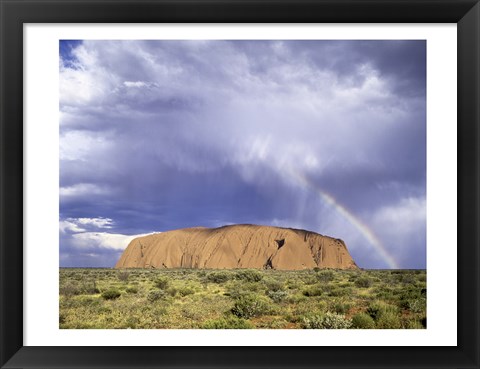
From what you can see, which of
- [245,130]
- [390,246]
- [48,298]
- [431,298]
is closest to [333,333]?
[431,298]

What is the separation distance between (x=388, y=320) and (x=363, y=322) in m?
0.28

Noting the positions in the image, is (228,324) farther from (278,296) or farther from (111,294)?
(111,294)

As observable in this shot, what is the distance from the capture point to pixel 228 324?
457cm

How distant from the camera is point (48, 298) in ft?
7.42

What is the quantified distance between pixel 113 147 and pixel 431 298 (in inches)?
234

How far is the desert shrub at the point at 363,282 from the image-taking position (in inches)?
292

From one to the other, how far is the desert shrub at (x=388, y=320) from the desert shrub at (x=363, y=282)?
2911mm

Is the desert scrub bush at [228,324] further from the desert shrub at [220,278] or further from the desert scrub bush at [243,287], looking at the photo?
the desert shrub at [220,278]

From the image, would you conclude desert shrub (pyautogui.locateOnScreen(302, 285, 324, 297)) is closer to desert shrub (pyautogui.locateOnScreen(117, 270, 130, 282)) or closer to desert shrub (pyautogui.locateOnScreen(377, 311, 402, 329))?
desert shrub (pyautogui.locateOnScreen(377, 311, 402, 329))

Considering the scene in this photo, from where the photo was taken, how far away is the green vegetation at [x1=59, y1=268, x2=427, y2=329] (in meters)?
4.45

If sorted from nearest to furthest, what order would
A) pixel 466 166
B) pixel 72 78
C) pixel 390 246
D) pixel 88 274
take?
1. pixel 466 166
2. pixel 72 78
3. pixel 390 246
4. pixel 88 274

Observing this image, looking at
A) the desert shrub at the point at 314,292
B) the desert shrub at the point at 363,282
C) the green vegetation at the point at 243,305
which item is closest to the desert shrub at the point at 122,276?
the green vegetation at the point at 243,305

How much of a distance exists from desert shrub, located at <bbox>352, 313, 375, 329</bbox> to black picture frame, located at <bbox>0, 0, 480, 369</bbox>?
7.38 ft

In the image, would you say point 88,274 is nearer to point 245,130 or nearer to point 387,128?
point 245,130
